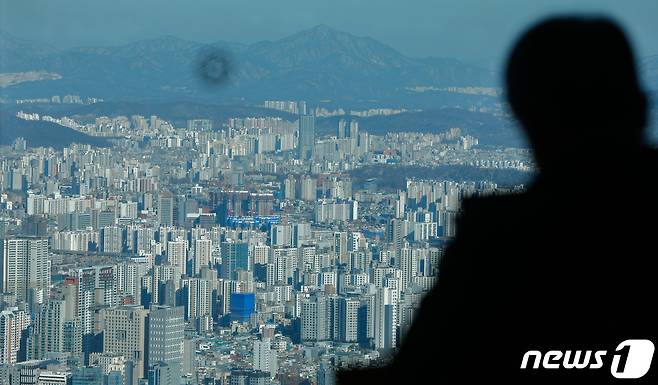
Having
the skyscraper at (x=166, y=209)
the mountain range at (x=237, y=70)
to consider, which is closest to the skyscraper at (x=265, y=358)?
the mountain range at (x=237, y=70)

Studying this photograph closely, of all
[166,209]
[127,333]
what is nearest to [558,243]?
[127,333]

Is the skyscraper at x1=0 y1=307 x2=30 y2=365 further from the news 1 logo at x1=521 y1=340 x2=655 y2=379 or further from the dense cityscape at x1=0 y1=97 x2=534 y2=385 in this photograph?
the news 1 logo at x1=521 y1=340 x2=655 y2=379

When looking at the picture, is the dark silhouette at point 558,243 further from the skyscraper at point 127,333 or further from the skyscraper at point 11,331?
the skyscraper at point 127,333

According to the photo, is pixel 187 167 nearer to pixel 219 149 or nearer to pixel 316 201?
pixel 219 149

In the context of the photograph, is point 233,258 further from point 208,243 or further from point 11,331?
point 11,331

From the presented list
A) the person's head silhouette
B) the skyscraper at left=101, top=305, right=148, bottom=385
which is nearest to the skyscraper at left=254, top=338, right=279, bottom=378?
the skyscraper at left=101, top=305, right=148, bottom=385

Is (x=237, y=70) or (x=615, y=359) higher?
(x=237, y=70)
